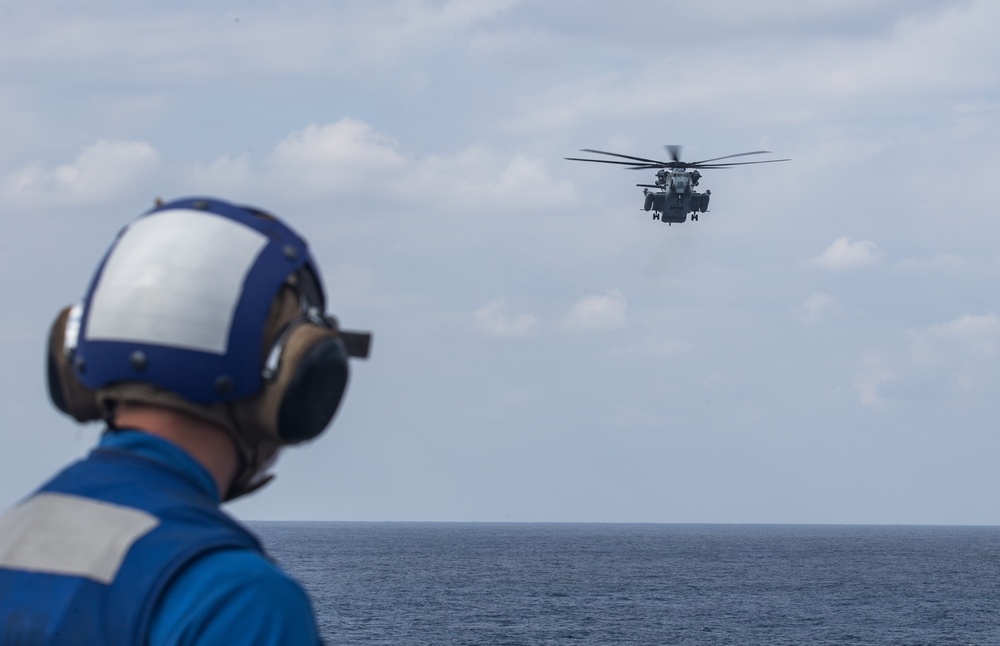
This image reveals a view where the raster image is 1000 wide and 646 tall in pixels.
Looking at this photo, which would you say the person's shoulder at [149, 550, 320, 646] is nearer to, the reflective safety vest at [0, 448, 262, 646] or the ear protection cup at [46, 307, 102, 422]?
the reflective safety vest at [0, 448, 262, 646]

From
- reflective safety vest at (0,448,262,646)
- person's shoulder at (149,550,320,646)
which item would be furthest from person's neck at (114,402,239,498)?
person's shoulder at (149,550,320,646)

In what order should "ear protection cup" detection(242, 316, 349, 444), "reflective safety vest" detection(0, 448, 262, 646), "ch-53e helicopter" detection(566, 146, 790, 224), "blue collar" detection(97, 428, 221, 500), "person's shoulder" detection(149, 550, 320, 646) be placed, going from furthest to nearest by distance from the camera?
"ch-53e helicopter" detection(566, 146, 790, 224) → "ear protection cup" detection(242, 316, 349, 444) → "blue collar" detection(97, 428, 221, 500) → "reflective safety vest" detection(0, 448, 262, 646) → "person's shoulder" detection(149, 550, 320, 646)

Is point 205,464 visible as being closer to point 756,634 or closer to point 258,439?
point 258,439

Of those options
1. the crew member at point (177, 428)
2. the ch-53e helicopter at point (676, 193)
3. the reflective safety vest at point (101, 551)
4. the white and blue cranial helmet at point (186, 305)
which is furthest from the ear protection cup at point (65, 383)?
the ch-53e helicopter at point (676, 193)

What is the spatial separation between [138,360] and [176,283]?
19cm

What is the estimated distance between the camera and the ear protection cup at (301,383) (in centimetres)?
270

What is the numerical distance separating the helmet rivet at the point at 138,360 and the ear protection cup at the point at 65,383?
0.26m

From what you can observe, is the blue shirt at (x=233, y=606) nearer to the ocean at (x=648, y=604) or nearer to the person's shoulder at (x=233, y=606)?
the person's shoulder at (x=233, y=606)

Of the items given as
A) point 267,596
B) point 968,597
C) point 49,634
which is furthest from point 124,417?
point 968,597

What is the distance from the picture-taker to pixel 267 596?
84.9 inches

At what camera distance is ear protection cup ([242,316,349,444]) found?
2.70 meters

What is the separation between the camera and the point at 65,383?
294cm

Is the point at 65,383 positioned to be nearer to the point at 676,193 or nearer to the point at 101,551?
the point at 101,551

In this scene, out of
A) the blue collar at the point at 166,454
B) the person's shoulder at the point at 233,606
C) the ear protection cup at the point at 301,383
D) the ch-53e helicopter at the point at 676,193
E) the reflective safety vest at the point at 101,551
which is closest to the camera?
the person's shoulder at the point at 233,606
